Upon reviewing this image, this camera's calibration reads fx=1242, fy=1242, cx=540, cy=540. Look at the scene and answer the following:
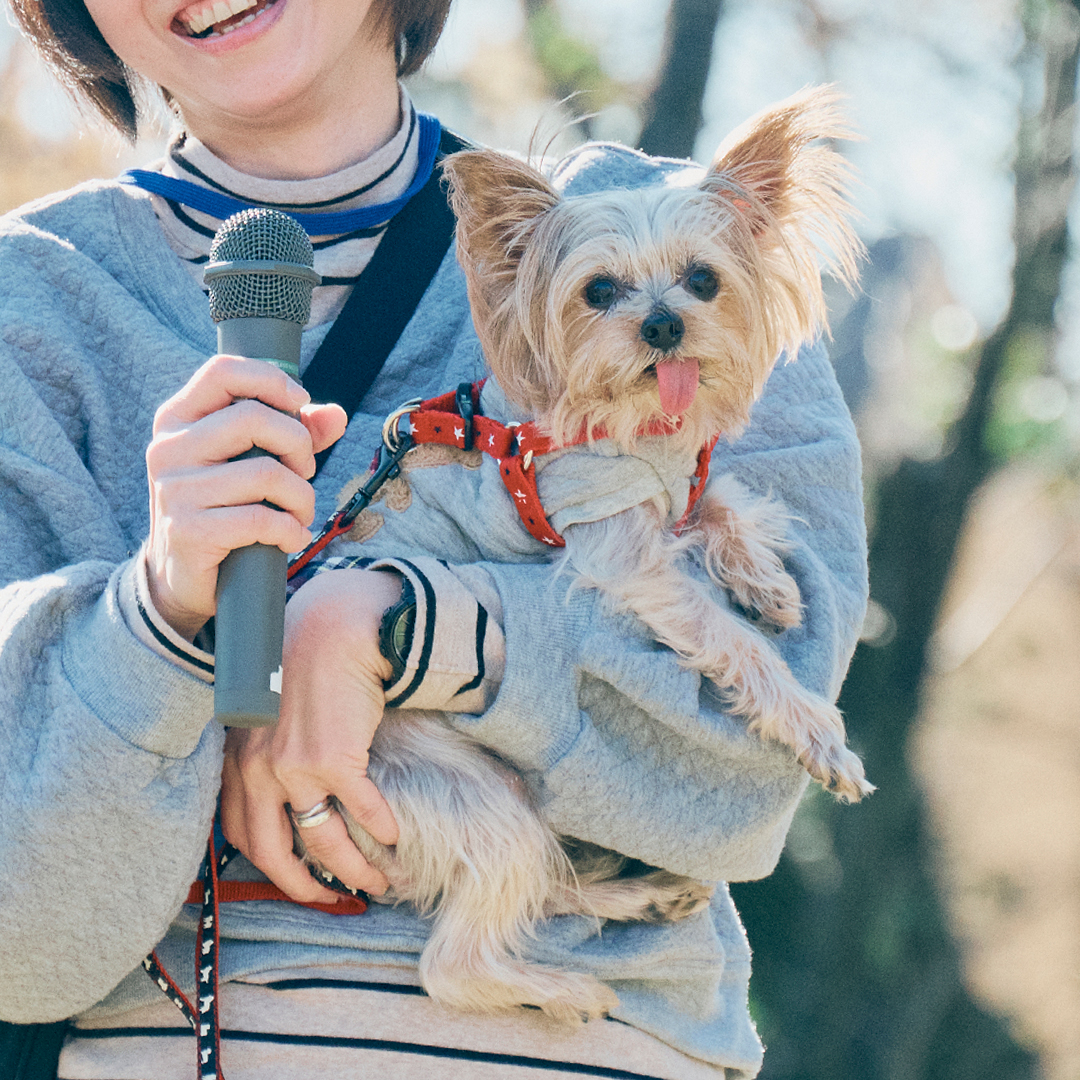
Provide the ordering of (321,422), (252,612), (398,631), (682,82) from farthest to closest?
(682,82)
(398,631)
(321,422)
(252,612)

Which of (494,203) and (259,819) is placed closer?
(259,819)

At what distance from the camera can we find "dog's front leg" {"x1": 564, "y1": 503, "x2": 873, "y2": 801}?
2.41 m

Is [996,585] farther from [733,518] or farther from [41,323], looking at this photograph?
[41,323]

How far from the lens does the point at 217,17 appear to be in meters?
2.39

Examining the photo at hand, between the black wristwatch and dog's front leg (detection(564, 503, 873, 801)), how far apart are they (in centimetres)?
41

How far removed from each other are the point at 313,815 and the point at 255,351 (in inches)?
34.7

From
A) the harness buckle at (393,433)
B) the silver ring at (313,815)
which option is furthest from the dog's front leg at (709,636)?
the silver ring at (313,815)

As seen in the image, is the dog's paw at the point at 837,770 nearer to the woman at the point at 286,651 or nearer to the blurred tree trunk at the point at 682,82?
the woman at the point at 286,651

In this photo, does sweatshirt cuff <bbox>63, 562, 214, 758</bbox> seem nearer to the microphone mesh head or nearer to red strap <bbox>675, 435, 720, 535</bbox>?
the microphone mesh head

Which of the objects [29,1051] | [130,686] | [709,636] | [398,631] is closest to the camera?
[130,686]

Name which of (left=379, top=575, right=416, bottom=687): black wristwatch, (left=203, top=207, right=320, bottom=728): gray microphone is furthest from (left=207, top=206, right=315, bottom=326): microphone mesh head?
(left=379, top=575, right=416, bottom=687): black wristwatch

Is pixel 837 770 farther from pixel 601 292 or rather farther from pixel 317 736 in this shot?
pixel 601 292

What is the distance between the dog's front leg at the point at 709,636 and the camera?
241 centimetres

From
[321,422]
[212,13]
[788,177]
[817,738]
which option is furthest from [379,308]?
[817,738]
